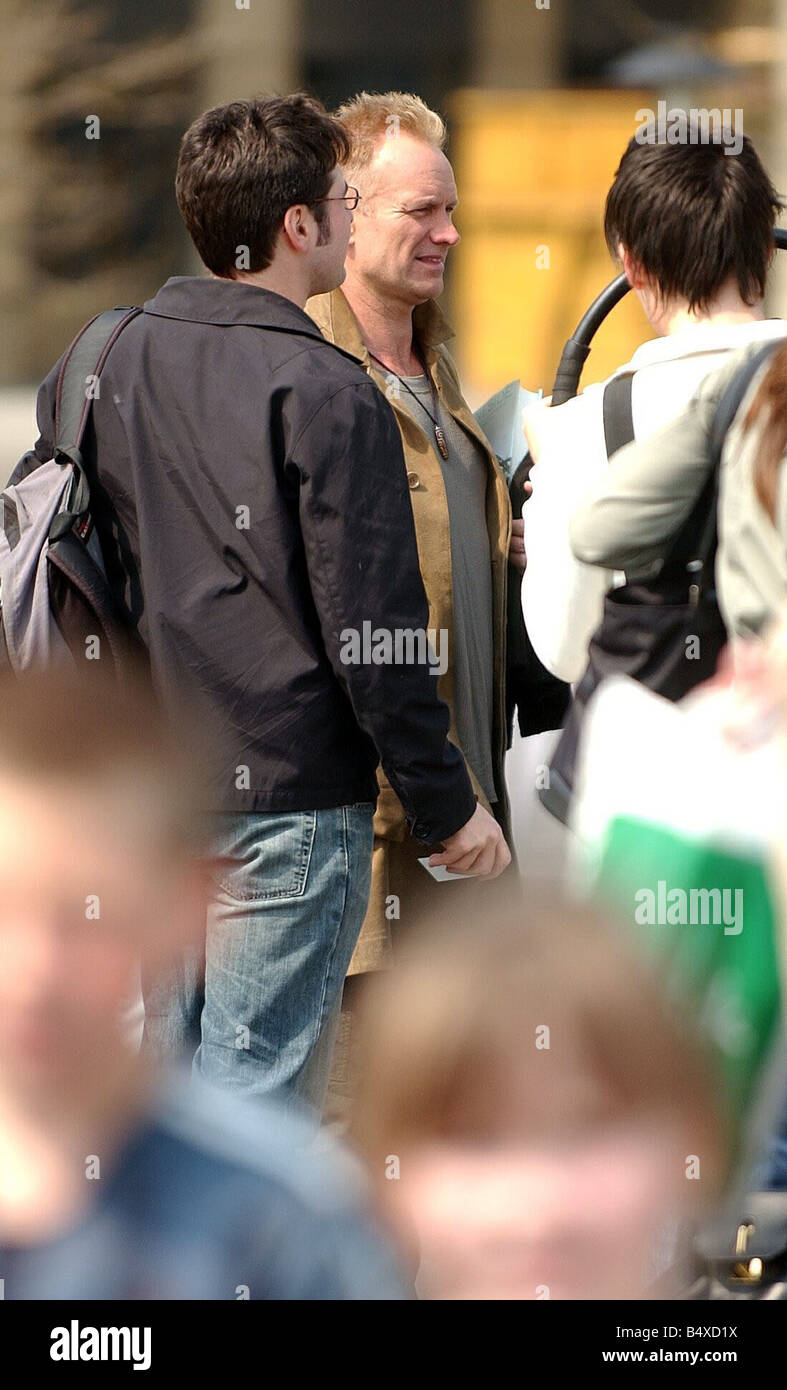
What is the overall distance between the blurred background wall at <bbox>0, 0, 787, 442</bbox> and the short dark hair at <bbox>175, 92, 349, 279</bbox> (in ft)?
12.4

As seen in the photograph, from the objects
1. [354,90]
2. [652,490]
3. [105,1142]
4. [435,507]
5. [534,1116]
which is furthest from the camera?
[354,90]

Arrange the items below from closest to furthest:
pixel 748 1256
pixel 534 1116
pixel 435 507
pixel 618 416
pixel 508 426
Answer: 1. pixel 534 1116
2. pixel 748 1256
3. pixel 618 416
4. pixel 435 507
5. pixel 508 426

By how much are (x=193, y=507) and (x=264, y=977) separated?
0.62 meters

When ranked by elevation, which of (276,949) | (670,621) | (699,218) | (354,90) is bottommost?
(276,949)

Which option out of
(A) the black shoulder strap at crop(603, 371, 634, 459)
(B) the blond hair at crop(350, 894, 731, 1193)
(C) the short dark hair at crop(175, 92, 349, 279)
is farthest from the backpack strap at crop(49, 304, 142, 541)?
(B) the blond hair at crop(350, 894, 731, 1193)

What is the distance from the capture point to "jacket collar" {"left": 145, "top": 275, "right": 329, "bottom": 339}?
7.33 ft

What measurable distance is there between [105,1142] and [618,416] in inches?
38.8

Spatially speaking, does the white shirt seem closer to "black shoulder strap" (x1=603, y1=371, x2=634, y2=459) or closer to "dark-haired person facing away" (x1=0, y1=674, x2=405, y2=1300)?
"black shoulder strap" (x1=603, y1=371, x2=634, y2=459)

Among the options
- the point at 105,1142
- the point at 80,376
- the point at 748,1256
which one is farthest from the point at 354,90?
the point at 105,1142

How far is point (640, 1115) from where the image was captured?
116 cm

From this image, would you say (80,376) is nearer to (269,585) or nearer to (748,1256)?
(269,585)

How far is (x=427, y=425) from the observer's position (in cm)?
275
